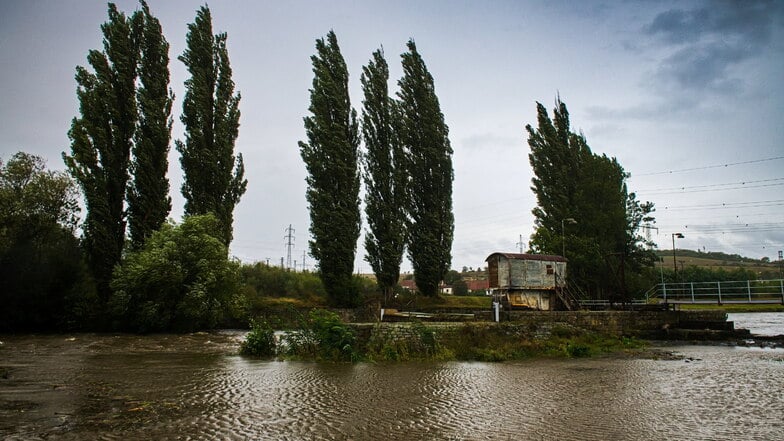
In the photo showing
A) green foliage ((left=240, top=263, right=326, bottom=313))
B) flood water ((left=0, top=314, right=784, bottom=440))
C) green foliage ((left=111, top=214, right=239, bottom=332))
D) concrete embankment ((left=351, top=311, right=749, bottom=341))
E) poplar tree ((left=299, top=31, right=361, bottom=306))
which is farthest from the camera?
green foliage ((left=240, top=263, right=326, bottom=313))

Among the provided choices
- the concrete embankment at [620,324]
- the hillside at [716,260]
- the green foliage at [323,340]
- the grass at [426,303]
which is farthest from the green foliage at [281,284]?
the hillside at [716,260]

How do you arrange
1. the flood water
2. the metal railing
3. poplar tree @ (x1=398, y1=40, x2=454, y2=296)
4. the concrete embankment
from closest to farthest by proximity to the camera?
the flood water, the concrete embankment, the metal railing, poplar tree @ (x1=398, y1=40, x2=454, y2=296)

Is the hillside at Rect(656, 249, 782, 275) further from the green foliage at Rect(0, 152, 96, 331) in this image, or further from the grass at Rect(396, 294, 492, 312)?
the green foliage at Rect(0, 152, 96, 331)

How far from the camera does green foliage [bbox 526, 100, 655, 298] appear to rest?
39.8m

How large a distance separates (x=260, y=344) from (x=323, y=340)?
268cm

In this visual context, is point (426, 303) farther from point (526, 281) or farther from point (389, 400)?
point (389, 400)

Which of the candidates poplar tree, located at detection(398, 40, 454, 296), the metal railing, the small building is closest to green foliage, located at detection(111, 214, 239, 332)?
poplar tree, located at detection(398, 40, 454, 296)

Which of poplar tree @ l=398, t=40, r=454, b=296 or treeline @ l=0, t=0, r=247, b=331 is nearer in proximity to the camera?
treeline @ l=0, t=0, r=247, b=331

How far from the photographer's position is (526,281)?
29.7m

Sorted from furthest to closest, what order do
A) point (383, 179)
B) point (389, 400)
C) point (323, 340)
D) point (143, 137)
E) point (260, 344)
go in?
point (383, 179) < point (143, 137) < point (260, 344) < point (323, 340) < point (389, 400)

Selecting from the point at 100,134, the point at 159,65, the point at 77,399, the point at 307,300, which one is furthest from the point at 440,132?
the point at 77,399

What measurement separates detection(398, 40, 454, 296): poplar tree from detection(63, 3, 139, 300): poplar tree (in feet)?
64.2

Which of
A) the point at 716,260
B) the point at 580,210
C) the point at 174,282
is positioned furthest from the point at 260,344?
the point at 716,260

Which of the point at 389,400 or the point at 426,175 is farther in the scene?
the point at 426,175
